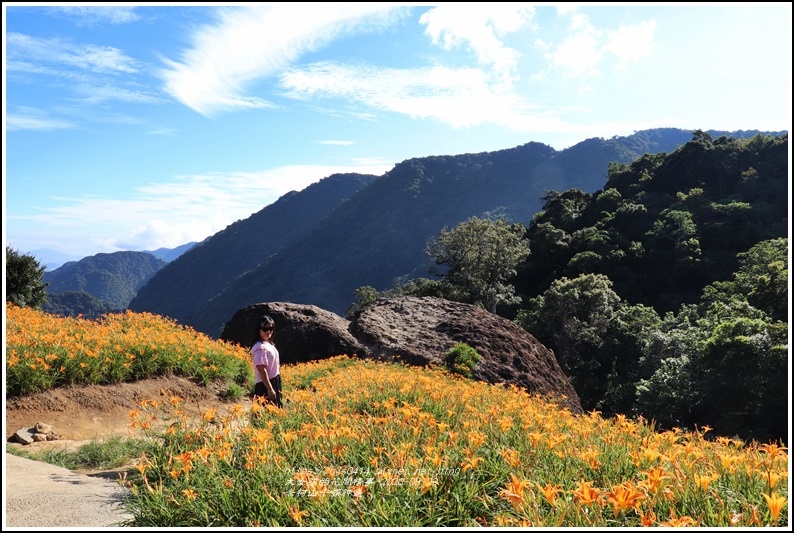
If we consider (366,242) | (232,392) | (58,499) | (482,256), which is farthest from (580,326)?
(366,242)

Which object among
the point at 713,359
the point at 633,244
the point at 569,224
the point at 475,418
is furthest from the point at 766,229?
the point at 475,418

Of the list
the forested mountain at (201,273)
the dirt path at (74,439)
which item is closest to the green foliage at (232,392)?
the dirt path at (74,439)

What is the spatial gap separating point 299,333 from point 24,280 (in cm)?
1125

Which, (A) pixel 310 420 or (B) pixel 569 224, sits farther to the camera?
(B) pixel 569 224

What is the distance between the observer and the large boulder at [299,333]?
1457 centimetres

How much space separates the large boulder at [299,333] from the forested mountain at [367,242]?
110 metres

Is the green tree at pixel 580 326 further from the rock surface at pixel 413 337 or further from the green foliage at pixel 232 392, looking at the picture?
the green foliage at pixel 232 392

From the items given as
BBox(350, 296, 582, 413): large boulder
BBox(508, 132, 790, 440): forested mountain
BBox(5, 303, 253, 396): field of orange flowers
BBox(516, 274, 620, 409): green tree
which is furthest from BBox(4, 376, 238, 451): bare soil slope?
BBox(516, 274, 620, 409): green tree

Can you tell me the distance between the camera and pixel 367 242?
160250mm

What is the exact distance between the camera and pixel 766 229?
45.0 m

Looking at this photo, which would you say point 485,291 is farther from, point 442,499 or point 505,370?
point 442,499

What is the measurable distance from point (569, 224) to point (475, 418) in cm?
5471

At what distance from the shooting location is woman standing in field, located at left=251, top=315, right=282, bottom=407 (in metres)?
5.85

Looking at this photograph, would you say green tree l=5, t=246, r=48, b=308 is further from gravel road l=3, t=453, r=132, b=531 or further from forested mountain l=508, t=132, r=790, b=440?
forested mountain l=508, t=132, r=790, b=440
